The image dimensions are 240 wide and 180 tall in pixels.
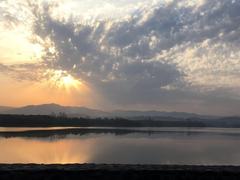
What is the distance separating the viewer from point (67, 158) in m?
19.9
